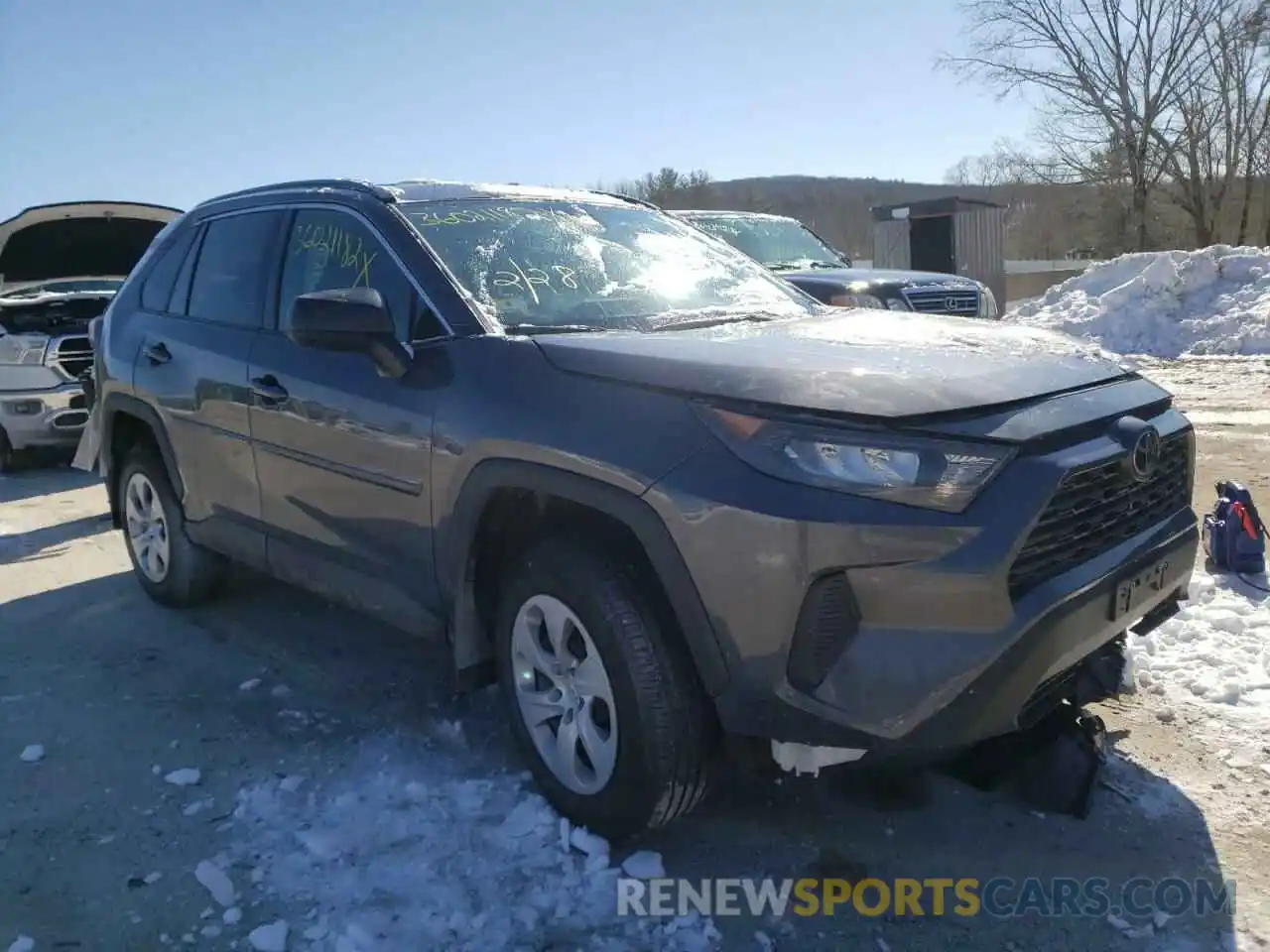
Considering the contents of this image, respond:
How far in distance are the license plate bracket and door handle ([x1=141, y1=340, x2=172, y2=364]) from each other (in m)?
3.88

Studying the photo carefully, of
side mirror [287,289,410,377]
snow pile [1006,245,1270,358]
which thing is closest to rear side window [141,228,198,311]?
side mirror [287,289,410,377]

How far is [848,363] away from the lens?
262 cm

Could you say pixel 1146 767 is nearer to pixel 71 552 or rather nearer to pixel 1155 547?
pixel 1155 547

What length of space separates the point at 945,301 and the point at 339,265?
6.67 m

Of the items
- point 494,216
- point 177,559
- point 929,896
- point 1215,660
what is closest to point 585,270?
point 494,216

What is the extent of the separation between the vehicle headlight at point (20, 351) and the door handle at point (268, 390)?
5.97 meters

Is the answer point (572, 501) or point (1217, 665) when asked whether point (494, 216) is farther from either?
point (1217, 665)

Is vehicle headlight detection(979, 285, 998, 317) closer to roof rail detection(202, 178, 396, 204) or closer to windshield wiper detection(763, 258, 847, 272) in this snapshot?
windshield wiper detection(763, 258, 847, 272)

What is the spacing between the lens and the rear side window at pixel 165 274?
15.6 ft

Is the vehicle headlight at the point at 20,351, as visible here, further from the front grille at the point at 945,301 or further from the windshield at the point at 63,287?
the front grille at the point at 945,301

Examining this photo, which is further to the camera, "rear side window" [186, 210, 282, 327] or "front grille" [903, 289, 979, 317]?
"front grille" [903, 289, 979, 317]

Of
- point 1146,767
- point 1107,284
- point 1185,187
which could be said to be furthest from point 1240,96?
point 1146,767

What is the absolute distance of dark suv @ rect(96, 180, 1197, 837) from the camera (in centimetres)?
230

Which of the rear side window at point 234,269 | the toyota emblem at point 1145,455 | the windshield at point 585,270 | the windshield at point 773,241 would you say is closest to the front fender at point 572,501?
the windshield at point 585,270
